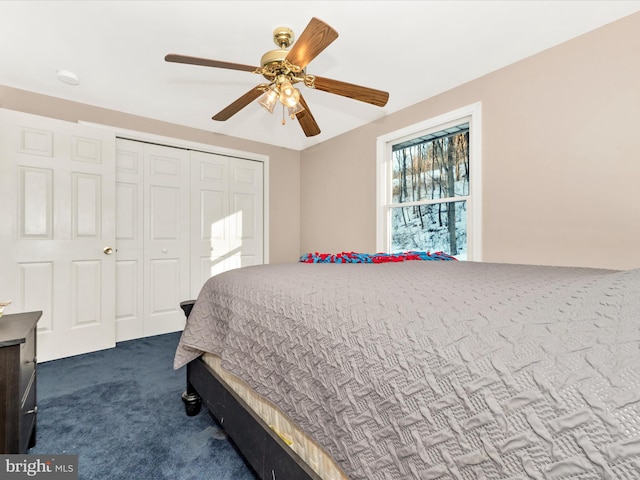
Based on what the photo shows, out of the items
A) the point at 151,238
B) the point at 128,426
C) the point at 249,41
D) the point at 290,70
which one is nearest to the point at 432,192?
the point at 290,70

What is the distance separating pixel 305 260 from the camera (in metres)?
1.96

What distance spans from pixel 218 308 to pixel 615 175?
2.42 metres

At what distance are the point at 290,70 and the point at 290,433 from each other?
5.81 feet

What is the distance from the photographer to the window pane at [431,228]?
2.68 metres

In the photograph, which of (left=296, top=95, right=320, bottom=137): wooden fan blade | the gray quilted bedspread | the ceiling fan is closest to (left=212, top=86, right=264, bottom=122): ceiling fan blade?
the ceiling fan

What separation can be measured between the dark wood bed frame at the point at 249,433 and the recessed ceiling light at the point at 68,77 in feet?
8.28

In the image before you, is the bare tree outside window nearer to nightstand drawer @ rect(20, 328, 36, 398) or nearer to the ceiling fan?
the ceiling fan

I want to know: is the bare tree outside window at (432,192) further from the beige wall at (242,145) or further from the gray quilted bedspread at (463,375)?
the gray quilted bedspread at (463,375)

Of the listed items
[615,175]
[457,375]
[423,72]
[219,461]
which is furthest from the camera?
[423,72]

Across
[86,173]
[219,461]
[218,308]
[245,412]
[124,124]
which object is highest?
[124,124]

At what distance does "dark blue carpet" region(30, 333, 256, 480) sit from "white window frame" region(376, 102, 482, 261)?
7.29ft

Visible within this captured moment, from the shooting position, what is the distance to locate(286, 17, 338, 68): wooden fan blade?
1.37 meters

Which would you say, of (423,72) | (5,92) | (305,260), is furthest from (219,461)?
(5,92)

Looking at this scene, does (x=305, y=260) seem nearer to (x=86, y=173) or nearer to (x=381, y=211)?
(x=381, y=211)
